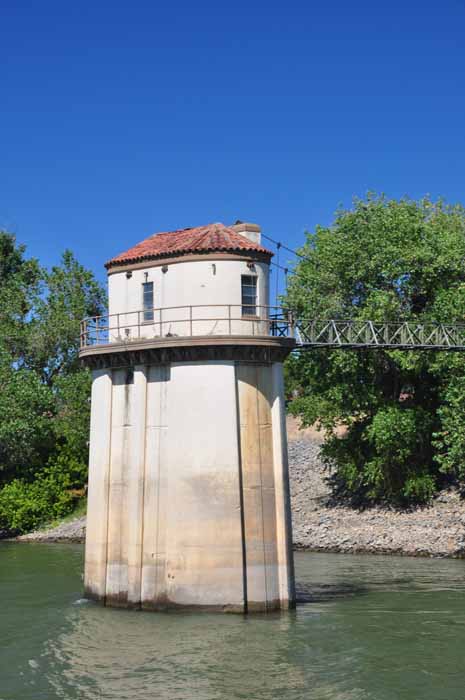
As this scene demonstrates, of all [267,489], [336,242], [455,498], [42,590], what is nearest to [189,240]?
[267,489]

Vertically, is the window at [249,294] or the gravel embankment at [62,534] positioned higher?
the window at [249,294]

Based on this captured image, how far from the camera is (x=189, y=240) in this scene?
32.8 meters

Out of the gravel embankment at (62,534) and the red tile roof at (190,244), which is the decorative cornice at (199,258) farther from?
the gravel embankment at (62,534)

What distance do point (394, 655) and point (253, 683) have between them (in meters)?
4.39

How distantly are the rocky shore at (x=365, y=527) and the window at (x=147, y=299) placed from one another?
835 inches

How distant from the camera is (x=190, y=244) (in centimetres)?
3234

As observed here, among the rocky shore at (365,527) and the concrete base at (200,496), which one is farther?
the rocky shore at (365,527)

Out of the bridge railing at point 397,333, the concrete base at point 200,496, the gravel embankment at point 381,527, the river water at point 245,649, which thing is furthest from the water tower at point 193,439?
the gravel embankment at point 381,527

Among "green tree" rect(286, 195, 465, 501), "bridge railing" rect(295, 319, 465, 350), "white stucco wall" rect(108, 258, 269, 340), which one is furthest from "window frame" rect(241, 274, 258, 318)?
"green tree" rect(286, 195, 465, 501)

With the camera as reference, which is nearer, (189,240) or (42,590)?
(189,240)

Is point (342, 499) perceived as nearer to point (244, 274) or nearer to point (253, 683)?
point (244, 274)

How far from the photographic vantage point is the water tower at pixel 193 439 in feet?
98.1

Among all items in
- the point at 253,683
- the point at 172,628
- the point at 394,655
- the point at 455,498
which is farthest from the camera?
the point at 455,498

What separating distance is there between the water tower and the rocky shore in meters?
19.3
